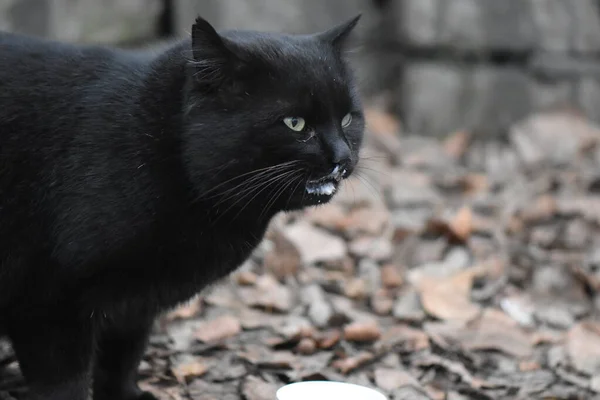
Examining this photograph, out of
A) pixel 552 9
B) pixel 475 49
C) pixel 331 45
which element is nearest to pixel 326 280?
pixel 331 45

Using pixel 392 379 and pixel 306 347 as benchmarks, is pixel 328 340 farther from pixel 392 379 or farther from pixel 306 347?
pixel 392 379

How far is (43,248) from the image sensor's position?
2.13 meters

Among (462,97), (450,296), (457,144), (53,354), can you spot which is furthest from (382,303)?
(462,97)

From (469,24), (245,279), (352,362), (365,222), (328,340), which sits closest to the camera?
(352,362)

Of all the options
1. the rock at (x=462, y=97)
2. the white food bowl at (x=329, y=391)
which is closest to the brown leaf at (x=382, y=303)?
the white food bowl at (x=329, y=391)

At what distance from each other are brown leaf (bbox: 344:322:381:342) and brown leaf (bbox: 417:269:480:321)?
283mm

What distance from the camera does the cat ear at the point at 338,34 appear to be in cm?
237

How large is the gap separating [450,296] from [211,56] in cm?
147

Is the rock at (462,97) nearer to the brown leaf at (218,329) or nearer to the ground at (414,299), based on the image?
the ground at (414,299)

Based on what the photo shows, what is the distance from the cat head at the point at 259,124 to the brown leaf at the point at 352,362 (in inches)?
28.8

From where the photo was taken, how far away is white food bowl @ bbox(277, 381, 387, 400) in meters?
2.22

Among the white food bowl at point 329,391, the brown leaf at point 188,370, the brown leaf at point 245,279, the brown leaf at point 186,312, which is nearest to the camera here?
the white food bowl at point 329,391

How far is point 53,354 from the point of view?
214 centimetres

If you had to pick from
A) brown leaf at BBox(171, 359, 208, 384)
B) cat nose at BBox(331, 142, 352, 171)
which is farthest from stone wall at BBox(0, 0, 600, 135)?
cat nose at BBox(331, 142, 352, 171)
